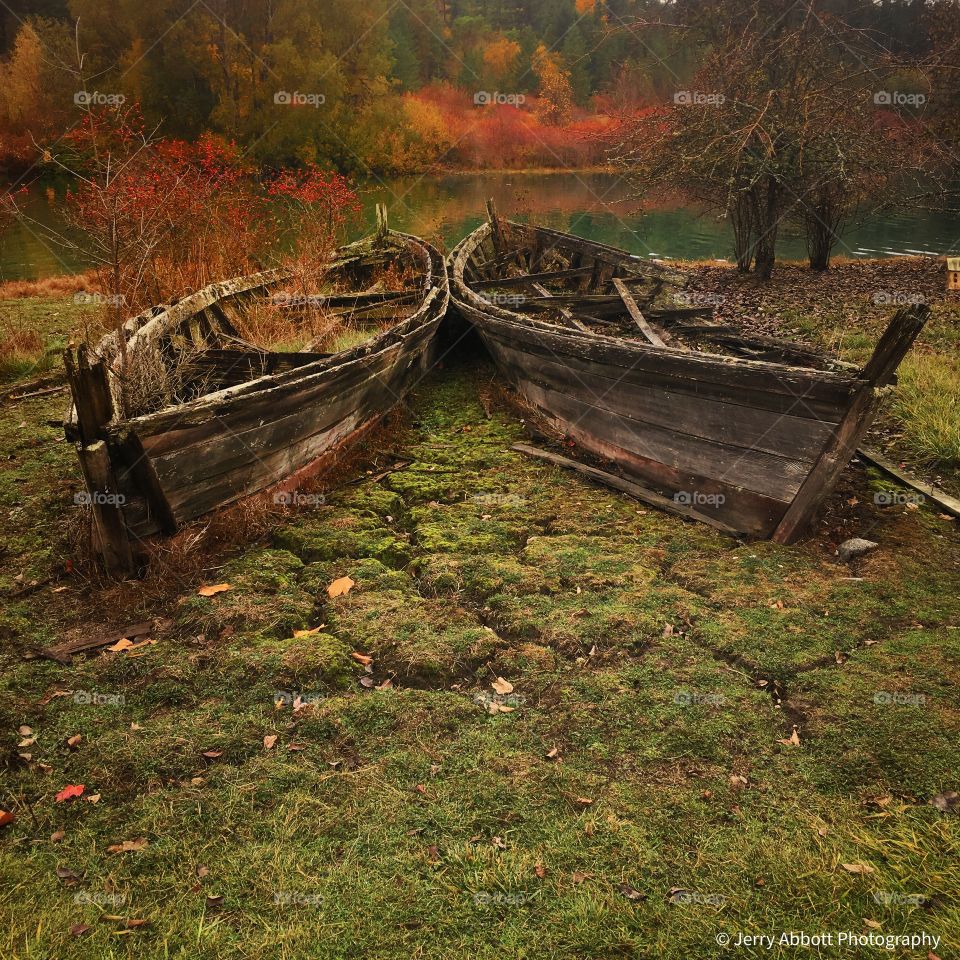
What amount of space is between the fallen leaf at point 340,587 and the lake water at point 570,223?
10.6m

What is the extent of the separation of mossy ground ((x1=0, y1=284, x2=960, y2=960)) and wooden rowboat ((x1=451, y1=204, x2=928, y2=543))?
42 centimetres

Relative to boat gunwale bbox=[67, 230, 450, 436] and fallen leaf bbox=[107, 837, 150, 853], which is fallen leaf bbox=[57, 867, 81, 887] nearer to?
fallen leaf bbox=[107, 837, 150, 853]

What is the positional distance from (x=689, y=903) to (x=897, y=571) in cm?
308

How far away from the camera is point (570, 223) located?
22188mm

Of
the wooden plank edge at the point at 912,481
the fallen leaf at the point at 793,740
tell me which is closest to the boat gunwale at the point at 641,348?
the wooden plank edge at the point at 912,481

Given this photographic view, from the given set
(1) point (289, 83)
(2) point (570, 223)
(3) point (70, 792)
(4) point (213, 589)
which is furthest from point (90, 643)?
(1) point (289, 83)

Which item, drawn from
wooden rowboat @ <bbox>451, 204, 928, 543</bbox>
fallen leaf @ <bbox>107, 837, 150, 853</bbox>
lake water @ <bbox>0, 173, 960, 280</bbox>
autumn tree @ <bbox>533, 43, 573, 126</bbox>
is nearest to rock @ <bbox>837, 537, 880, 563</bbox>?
wooden rowboat @ <bbox>451, 204, 928, 543</bbox>

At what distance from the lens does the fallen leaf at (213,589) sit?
14.9 feet

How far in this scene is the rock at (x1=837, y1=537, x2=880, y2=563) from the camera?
16.2ft

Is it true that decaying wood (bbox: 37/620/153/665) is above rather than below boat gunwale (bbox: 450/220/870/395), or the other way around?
below

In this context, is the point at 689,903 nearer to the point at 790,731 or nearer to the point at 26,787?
the point at 790,731

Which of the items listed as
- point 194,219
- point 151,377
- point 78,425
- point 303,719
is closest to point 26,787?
point 303,719

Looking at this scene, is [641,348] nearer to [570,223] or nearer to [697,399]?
[697,399]

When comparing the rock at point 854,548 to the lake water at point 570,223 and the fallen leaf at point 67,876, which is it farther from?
the lake water at point 570,223
